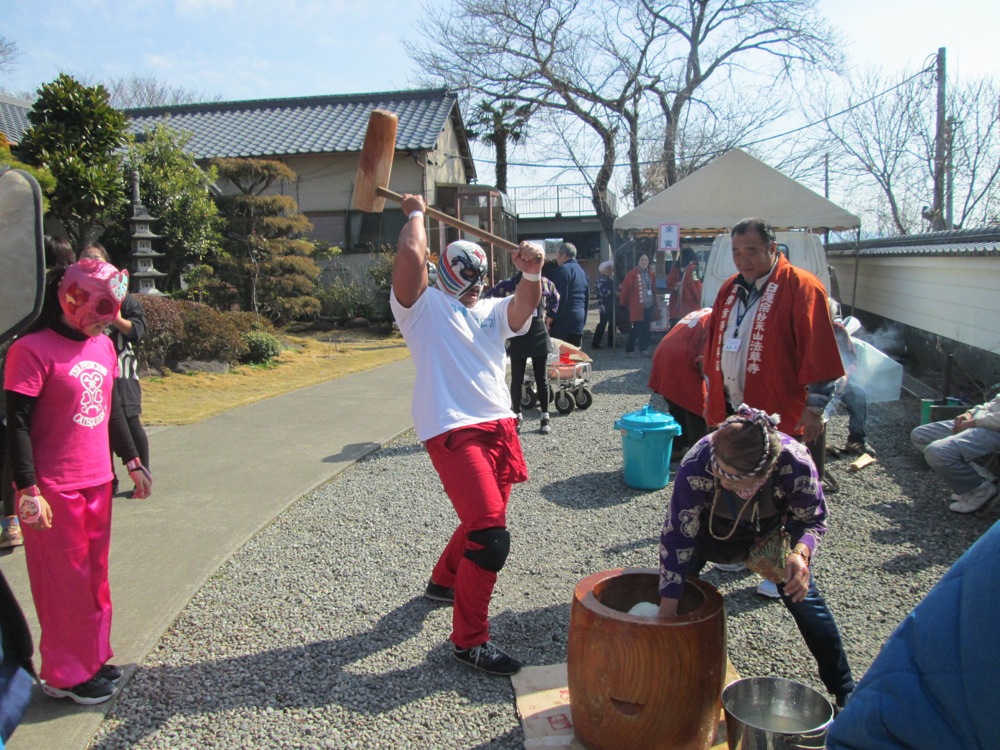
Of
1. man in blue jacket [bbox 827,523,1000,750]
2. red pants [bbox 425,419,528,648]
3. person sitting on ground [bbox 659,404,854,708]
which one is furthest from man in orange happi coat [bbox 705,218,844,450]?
man in blue jacket [bbox 827,523,1000,750]

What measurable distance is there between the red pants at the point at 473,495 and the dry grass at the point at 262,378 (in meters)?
5.58

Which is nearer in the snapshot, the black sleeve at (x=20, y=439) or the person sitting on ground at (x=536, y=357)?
the black sleeve at (x=20, y=439)

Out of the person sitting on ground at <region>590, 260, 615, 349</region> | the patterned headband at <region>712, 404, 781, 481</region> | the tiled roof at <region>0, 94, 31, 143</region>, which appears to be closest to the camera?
the patterned headband at <region>712, 404, 781, 481</region>

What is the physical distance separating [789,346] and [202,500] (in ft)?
13.1

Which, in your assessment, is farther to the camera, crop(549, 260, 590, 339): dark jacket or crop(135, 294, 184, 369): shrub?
crop(135, 294, 184, 369): shrub

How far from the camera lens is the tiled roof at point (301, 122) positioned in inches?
797

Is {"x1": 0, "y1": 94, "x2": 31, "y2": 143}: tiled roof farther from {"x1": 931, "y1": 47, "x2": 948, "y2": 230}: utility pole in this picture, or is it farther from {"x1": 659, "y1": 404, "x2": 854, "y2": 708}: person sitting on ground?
{"x1": 931, "y1": 47, "x2": 948, "y2": 230}: utility pole

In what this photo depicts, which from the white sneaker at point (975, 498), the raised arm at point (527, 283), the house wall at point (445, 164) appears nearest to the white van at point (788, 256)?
the white sneaker at point (975, 498)

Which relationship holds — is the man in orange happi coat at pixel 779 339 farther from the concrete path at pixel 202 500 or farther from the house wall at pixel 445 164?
the house wall at pixel 445 164

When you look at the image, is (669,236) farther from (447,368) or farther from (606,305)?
(447,368)

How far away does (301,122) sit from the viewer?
22.1 m

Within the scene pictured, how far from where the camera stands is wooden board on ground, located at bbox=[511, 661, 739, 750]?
2699 mm

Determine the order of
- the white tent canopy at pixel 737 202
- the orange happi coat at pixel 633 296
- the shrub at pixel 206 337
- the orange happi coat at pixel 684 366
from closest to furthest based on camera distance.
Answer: the orange happi coat at pixel 684 366, the shrub at pixel 206 337, the white tent canopy at pixel 737 202, the orange happi coat at pixel 633 296

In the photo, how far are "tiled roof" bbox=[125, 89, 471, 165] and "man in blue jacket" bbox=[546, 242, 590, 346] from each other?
35.4 feet
